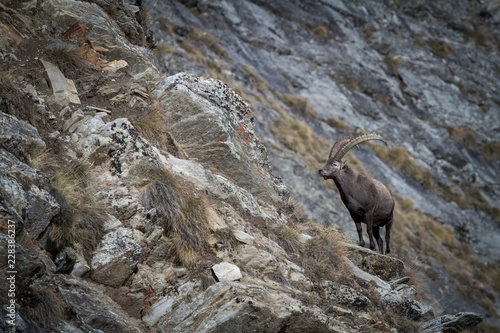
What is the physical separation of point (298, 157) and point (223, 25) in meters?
10.7

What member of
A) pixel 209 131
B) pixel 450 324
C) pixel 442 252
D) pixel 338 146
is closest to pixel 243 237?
pixel 209 131

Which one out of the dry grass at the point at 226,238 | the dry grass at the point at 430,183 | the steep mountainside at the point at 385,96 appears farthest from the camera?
the dry grass at the point at 430,183

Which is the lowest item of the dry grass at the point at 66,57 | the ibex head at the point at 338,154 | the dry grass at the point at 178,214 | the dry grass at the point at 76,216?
the ibex head at the point at 338,154

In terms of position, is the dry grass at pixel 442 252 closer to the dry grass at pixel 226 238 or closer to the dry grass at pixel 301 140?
the dry grass at pixel 301 140

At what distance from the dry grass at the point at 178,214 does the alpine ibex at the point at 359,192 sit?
510 centimetres

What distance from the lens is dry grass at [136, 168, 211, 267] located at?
7.47 meters

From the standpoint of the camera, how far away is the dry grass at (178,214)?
7.47 m

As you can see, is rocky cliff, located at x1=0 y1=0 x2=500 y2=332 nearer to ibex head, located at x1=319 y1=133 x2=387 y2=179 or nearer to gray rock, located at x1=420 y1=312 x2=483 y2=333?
gray rock, located at x1=420 y1=312 x2=483 y2=333

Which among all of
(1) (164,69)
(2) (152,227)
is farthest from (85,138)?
(1) (164,69)

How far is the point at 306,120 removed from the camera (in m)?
25.3

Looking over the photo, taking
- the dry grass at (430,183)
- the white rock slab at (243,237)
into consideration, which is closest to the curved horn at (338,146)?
the white rock slab at (243,237)

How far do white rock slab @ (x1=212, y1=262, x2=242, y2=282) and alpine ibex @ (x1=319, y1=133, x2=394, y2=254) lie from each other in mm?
5405

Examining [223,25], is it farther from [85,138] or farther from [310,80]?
[85,138]

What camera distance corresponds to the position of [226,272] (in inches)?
289
